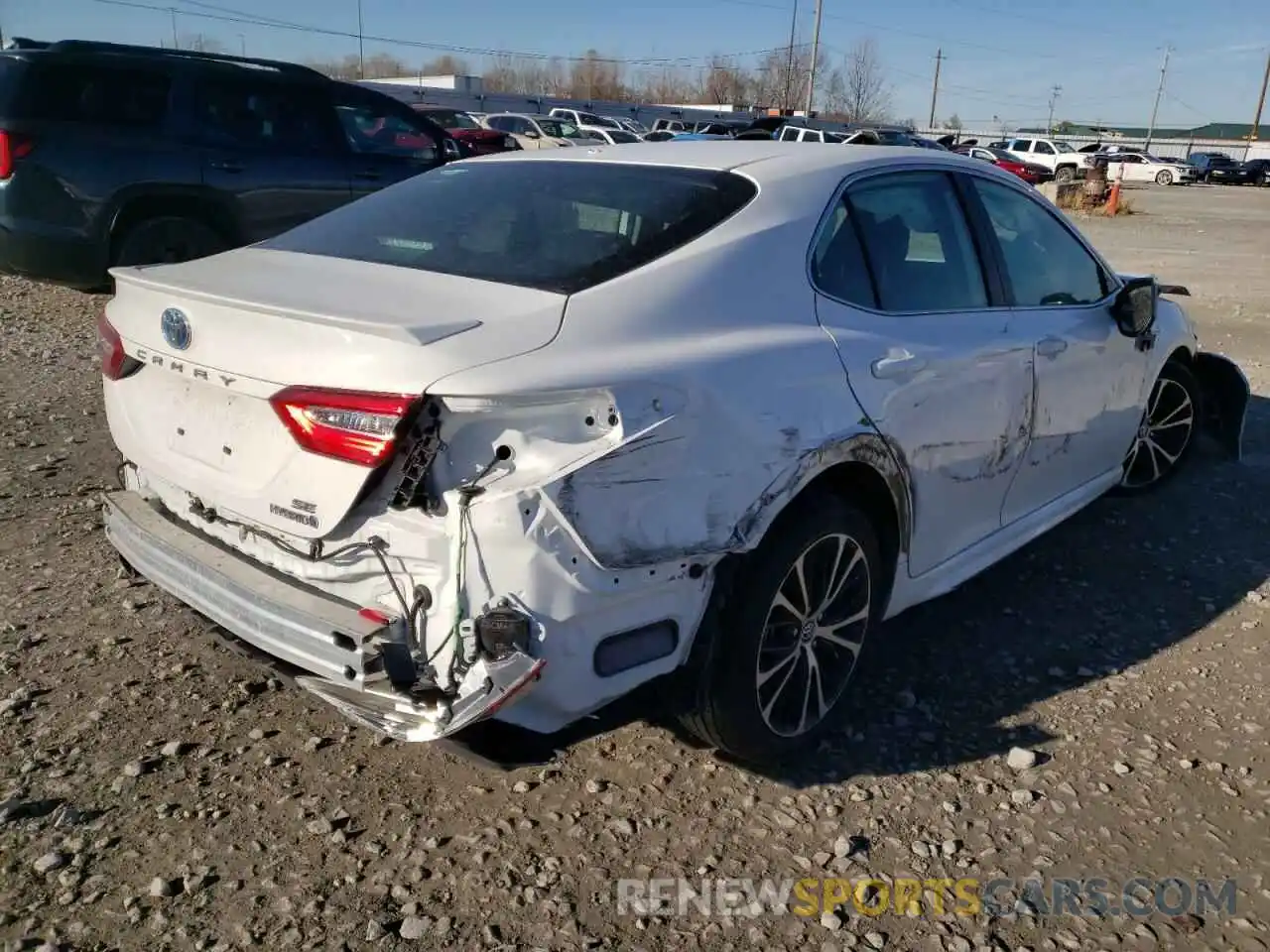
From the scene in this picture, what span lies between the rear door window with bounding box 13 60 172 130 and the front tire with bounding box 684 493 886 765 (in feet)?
22.6

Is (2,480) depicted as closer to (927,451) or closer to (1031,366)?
(927,451)

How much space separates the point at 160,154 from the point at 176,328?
5876 millimetres

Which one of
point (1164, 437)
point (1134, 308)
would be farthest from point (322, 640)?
point (1164, 437)

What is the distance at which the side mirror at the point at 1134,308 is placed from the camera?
14.0 ft

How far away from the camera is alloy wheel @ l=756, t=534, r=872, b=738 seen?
283 centimetres

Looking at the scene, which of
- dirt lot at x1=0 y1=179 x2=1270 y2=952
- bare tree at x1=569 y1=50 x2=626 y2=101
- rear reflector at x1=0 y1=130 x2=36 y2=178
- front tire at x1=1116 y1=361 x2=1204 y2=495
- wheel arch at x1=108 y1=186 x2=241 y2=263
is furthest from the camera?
bare tree at x1=569 y1=50 x2=626 y2=101

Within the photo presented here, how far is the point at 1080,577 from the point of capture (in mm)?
4387

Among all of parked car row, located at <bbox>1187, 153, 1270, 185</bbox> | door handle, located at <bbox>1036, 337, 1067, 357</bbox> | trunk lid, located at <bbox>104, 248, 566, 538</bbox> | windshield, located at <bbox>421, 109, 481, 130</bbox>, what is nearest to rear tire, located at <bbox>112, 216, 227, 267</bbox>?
trunk lid, located at <bbox>104, 248, 566, 538</bbox>

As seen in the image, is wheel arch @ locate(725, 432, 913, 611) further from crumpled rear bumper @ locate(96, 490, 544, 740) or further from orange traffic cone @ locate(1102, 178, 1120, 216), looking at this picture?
orange traffic cone @ locate(1102, 178, 1120, 216)

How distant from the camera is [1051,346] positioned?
3.75 meters

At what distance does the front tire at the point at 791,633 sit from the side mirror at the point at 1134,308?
6.15ft

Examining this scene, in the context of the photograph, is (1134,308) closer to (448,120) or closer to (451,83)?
(448,120)

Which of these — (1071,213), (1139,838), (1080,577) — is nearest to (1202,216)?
(1071,213)

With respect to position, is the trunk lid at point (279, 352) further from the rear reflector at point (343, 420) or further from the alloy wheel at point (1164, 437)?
the alloy wheel at point (1164, 437)
